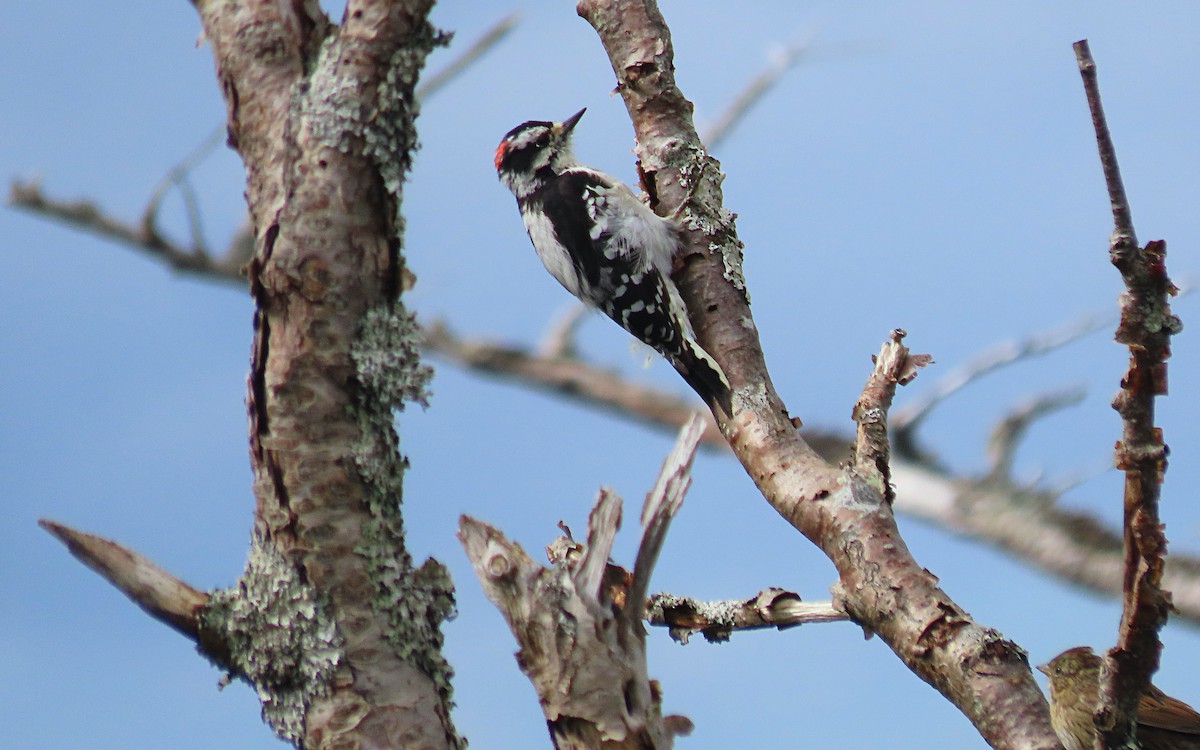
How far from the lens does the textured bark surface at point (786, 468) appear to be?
2.28 meters

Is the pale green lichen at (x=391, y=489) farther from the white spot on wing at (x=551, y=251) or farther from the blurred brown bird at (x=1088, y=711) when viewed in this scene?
the white spot on wing at (x=551, y=251)

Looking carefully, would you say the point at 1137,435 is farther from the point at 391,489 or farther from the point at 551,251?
the point at 551,251

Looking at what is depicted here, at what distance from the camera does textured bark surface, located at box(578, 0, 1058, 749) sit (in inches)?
89.9

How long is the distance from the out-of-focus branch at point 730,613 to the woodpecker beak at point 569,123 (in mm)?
2480

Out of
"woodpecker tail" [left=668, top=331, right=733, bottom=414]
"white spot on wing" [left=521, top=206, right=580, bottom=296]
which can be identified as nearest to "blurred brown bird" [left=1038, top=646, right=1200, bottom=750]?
"woodpecker tail" [left=668, top=331, right=733, bottom=414]

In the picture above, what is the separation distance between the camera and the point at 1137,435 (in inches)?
67.5

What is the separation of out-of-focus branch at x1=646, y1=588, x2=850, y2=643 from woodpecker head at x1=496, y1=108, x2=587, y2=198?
229 cm

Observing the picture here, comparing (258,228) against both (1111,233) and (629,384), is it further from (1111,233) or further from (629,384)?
(629,384)

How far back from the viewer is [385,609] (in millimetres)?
2139

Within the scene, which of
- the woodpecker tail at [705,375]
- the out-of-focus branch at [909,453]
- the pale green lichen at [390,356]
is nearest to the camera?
the pale green lichen at [390,356]

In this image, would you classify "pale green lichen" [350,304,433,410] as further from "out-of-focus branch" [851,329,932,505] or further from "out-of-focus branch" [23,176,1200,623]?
"out-of-focus branch" [851,329,932,505]

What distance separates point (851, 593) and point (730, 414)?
66cm

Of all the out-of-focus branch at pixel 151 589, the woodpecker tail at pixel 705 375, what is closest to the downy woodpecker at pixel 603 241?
the woodpecker tail at pixel 705 375

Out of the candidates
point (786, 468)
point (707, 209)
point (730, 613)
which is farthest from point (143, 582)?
point (707, 209)
